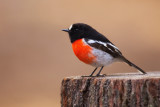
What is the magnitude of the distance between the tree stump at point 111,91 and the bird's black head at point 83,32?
69 centimetres

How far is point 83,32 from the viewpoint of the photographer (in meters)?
4.61

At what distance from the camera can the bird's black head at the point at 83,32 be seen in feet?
14.8

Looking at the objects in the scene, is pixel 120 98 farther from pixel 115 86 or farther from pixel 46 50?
pixel 46 50

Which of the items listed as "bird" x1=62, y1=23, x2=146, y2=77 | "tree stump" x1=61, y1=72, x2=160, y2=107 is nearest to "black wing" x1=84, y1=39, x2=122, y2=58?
"bird" x1=62, y1=23, x2=146, y2=77

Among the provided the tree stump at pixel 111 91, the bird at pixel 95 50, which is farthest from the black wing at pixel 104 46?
the tree stump at pixel 111 91

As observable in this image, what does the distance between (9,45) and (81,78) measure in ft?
15.1

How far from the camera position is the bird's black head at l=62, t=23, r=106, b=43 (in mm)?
4512

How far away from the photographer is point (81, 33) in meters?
4.62

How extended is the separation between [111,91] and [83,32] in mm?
1146

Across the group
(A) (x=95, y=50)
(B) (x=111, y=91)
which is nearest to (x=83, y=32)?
(A) (x=95, y=50)

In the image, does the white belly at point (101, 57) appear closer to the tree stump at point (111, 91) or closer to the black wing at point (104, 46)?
the black wing at point (104, 46)

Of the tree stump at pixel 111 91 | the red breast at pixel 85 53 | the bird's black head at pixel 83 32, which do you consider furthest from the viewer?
the bird's black head at pixel 83 32

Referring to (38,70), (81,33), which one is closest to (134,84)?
(81,33)

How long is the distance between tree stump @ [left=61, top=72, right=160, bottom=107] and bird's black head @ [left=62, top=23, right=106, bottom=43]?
69 cm
